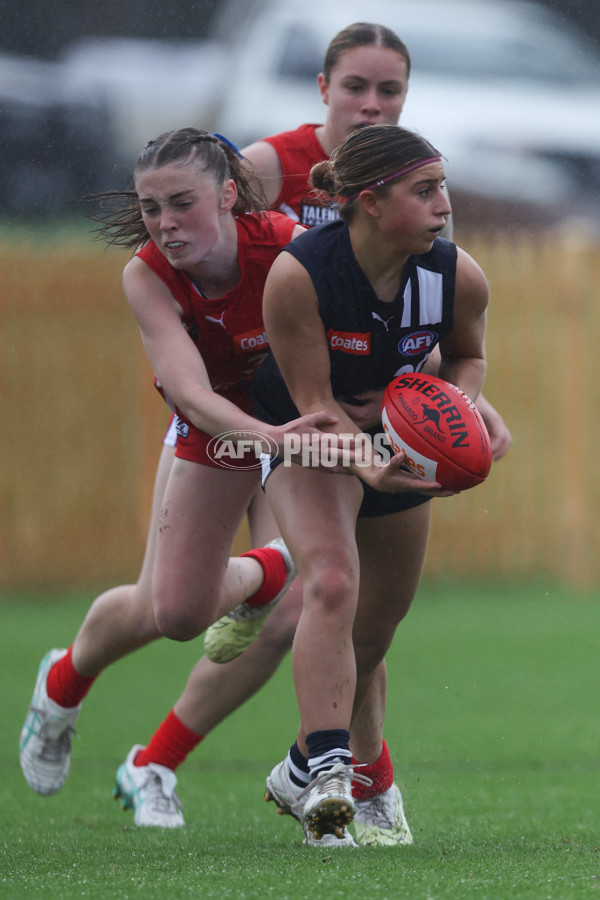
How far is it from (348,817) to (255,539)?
1728mm

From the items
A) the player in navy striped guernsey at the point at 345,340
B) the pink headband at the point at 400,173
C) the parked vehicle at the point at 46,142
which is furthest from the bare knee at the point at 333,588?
the parked vehicle at the point at 46,142

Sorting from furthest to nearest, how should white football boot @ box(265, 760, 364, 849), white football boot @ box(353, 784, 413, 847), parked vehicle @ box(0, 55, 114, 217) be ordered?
parked vehicle @ box(0, 55, 114, 217) → white football boot @ box(353, 784, 413, 847) → white football boot @ box(265, 760, 364, 849)

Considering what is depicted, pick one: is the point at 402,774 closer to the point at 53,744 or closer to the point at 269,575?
the point at 269,575

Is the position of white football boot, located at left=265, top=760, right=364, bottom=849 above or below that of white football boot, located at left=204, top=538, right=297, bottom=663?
below

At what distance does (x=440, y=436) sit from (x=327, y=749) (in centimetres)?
76

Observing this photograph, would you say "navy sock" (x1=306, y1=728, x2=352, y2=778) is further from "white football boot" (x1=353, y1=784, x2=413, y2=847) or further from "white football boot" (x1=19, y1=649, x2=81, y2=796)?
"white football boot" (x1=19, y1=649, x2=81, y2=796)

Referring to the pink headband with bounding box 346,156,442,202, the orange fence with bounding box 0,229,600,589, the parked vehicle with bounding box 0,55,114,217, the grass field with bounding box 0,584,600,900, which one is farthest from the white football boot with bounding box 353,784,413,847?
the parked vehicle with bounding box 0,55,114,217

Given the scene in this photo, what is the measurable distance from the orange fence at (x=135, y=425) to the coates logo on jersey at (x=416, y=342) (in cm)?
572

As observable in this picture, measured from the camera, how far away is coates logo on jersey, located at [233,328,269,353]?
3.69m

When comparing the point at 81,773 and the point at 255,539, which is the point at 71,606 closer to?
the point at 81,773

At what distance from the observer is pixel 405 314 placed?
3.27 meters

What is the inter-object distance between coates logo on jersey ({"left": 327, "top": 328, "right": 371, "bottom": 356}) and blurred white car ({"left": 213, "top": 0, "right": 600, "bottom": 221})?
607cm

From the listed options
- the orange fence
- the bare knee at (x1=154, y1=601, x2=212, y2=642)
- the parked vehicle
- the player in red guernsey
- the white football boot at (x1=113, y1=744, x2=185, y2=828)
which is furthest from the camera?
the parked vehicle

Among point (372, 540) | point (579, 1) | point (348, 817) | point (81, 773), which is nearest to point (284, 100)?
point (579, 1)
